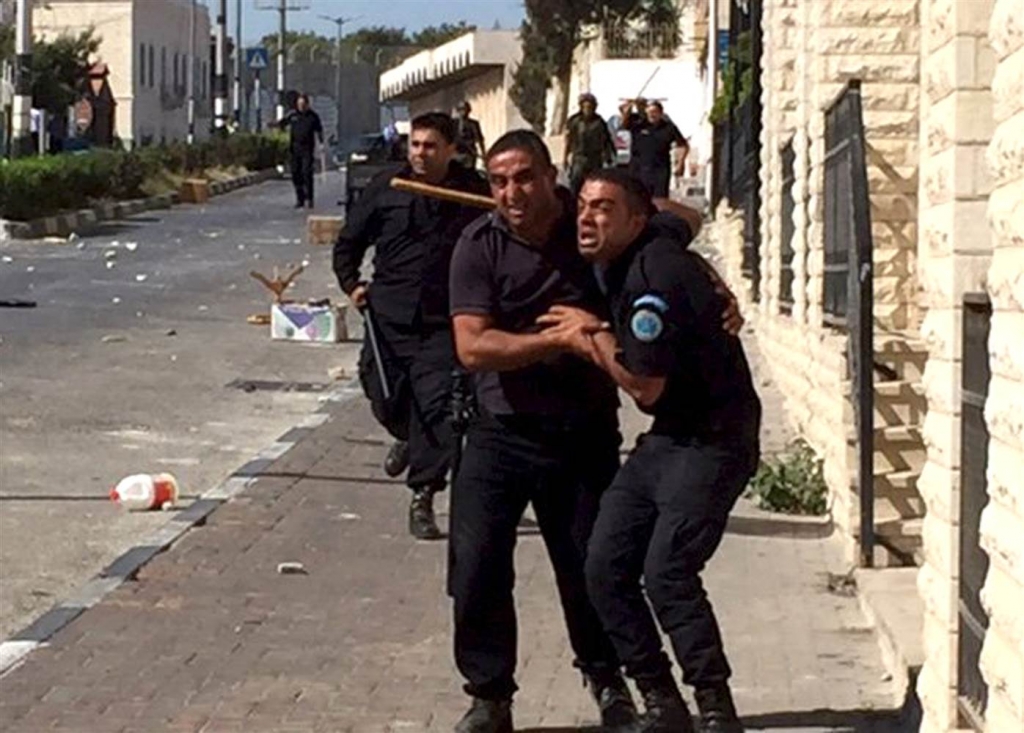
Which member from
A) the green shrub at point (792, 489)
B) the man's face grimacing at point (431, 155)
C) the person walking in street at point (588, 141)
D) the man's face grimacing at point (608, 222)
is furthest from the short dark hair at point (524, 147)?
the person walking in street at point (588, 141)

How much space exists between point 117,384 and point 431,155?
8.63 m

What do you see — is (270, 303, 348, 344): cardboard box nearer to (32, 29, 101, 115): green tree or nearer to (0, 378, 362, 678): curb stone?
(0, 378, 362, 678): curb stone

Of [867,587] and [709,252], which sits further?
[709,252]

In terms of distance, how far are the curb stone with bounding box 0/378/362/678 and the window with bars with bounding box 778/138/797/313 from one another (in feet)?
9.99

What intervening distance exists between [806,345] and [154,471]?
3.66 m

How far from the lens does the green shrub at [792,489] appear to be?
475 inches

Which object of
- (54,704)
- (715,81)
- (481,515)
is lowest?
→ (54,704)

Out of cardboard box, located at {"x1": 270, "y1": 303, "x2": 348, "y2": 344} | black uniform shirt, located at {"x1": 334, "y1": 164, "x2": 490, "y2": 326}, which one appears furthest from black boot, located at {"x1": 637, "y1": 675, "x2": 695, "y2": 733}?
cardboard box, located at {"x1": 270, "y1": 303, "x2": 348, "y2": 344}

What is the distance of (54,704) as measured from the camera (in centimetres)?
810

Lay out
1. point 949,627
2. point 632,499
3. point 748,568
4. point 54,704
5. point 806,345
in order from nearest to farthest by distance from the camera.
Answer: point 949,627, point 632,499, point 54,704, point 748,568, point 806,345

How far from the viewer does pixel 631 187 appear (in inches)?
273

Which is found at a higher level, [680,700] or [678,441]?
[678,441]

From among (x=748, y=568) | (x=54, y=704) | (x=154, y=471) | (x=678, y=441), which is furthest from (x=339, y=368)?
(x=678, y=441)

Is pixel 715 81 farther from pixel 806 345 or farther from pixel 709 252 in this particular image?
pixel 806 345
